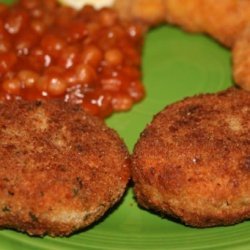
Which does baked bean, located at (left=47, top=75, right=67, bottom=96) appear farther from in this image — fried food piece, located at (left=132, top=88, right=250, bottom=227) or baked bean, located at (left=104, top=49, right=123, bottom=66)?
fried food piece, located at (left=132, top=88, right=250, bottom=227)

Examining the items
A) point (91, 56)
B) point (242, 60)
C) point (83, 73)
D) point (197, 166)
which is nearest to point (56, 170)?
point (197, 166)

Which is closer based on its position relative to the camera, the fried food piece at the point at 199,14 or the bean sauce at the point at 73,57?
the bean sauce at the point at 73,57

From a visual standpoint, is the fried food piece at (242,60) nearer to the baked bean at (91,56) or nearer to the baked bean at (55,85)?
the baked bean at (91,56)

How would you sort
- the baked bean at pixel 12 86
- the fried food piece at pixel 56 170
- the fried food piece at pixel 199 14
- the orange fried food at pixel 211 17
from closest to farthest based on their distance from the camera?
the fried food piece at pixel 56 170 → the baked bean at pixel 12 86 → the orange fried food at pixel 211 17 → the fried food piece at pixel 199 14

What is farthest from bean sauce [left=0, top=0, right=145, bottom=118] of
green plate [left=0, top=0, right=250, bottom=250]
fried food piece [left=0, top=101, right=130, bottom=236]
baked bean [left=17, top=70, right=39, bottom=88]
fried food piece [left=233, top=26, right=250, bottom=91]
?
fried food piece [left=233, top=26, right=250, bottom=91]

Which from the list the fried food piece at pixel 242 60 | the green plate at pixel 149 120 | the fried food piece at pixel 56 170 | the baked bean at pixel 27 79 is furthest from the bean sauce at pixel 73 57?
the fried food piece at pixel 242 60

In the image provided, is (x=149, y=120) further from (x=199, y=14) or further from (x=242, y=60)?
(x=199, y=14)

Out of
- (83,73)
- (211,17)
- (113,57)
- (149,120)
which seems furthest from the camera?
(211,17)
